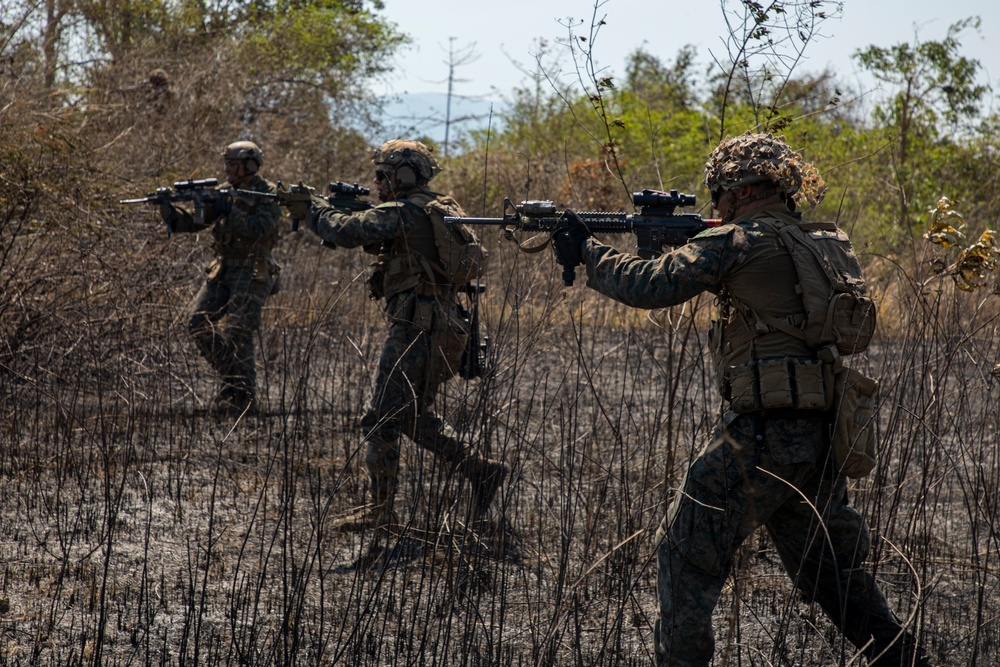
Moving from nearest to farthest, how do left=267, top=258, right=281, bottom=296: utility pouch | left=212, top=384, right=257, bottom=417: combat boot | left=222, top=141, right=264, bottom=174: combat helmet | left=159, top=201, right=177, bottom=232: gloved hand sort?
1. left=212, top=384, right=257, bottom=417: combat boot
2. left=222, top=141, right=264, bottom=174: combat helmet
3. left=159, top=201, right=177, bottom=232: gloved hand
4. left=267, top=258, right=281, bottom=296: utility pouch

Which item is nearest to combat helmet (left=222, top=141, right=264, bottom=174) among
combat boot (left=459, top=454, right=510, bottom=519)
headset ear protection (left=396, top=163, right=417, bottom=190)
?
headset ear protection (left=396, top=163, right=417, bottom=190)

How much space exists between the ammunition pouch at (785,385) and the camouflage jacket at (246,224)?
4.13 metres

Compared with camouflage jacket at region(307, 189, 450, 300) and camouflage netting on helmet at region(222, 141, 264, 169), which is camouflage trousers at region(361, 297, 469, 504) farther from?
camouflage netting on helmet at region(222, 141, 264, 169)

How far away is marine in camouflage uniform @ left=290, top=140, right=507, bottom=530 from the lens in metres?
4.27

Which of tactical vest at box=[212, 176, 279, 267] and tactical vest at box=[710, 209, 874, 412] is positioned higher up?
tactical vest at box=[212, 176, 279, 267]

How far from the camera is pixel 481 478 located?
3461 mm

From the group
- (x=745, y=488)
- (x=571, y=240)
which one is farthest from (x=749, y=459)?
(x=571, y=240)

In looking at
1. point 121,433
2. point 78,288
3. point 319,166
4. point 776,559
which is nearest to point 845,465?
point 776,559

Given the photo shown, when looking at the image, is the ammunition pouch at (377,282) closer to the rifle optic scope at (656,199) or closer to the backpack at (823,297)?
the rifle optic scope at (656,199)

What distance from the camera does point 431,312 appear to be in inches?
173

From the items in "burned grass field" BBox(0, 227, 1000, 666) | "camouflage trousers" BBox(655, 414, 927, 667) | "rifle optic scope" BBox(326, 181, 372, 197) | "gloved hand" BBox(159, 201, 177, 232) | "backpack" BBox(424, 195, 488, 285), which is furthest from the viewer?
"gloved hand" BBox(159, 201, 177, 232)

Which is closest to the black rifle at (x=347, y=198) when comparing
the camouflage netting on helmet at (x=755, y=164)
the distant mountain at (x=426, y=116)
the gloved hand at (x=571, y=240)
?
the gloved hand at (x=571, y=240)

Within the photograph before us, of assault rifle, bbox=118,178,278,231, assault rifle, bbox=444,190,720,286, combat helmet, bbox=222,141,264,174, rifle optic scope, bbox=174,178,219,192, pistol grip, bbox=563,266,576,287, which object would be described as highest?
combat helmet, bbox=222,141,264,174

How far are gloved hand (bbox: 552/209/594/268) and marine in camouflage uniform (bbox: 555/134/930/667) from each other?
250 millimetres
